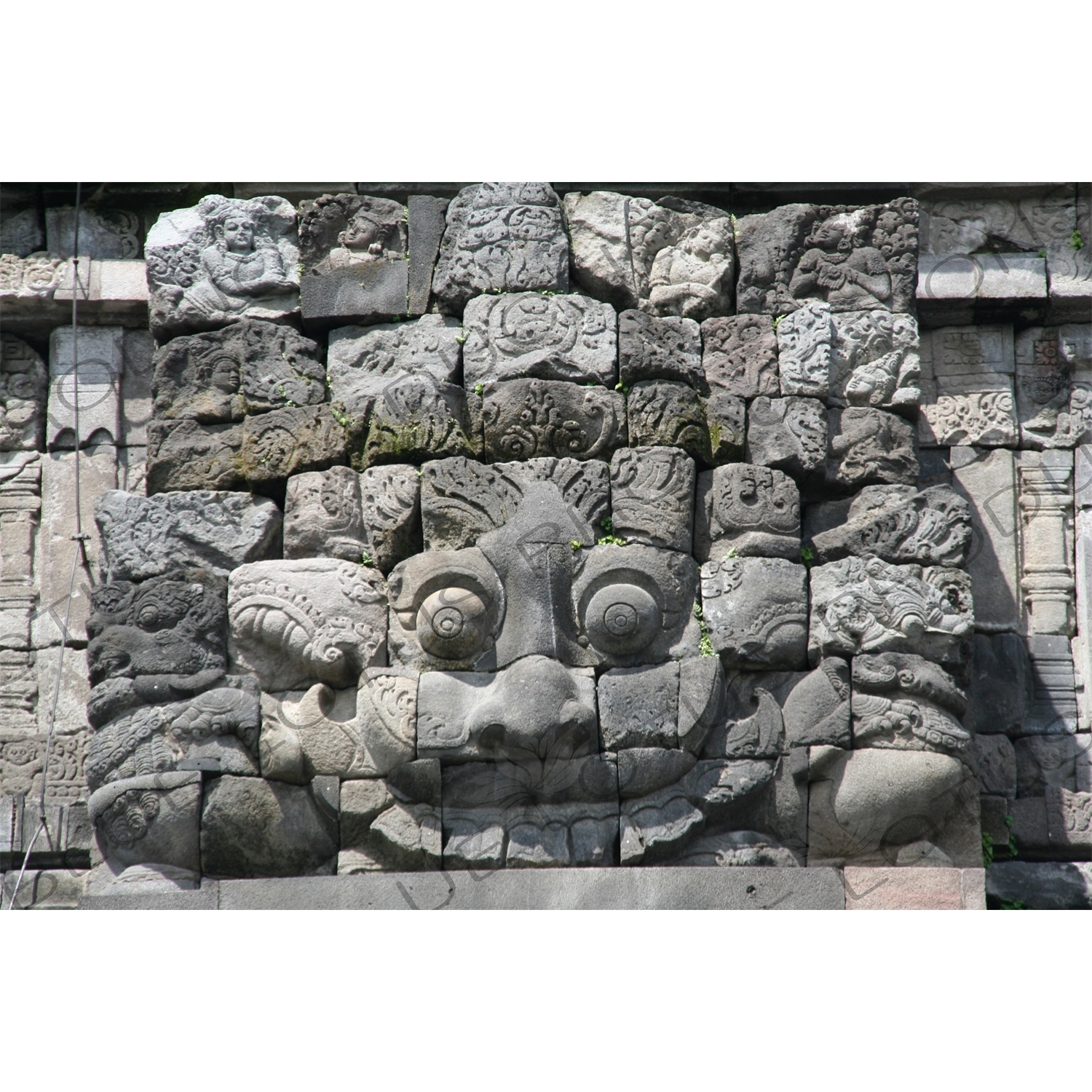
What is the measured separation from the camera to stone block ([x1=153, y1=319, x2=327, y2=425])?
8.87 metres

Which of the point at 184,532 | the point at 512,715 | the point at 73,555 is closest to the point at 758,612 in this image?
the point at 512,715

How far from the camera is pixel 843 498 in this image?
8781 millimetres

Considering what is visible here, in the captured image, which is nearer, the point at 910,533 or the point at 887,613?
the point at 887,613

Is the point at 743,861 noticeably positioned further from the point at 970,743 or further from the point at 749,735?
the point at 970,743

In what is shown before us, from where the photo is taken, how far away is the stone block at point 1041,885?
28.0ft

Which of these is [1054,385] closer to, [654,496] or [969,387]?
[969,387]

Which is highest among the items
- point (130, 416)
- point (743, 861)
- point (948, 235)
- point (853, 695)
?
point (948, 235)

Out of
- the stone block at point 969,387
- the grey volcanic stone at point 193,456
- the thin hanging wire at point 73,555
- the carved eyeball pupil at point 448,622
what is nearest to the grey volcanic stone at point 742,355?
the stone block at point 969,387

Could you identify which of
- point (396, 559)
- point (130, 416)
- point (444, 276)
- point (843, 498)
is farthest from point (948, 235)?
point (130, 416)

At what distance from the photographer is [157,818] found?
803 centimetres

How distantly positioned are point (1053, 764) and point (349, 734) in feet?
9.66

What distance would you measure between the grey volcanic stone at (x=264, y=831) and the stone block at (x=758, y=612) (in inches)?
66.3

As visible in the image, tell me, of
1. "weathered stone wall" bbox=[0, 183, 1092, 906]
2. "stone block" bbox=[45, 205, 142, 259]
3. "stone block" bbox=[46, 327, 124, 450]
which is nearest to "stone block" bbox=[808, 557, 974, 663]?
A: "weathered stone wall" bbox=[0, 183, 1092, 906]

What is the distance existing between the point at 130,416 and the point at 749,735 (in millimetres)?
3236
